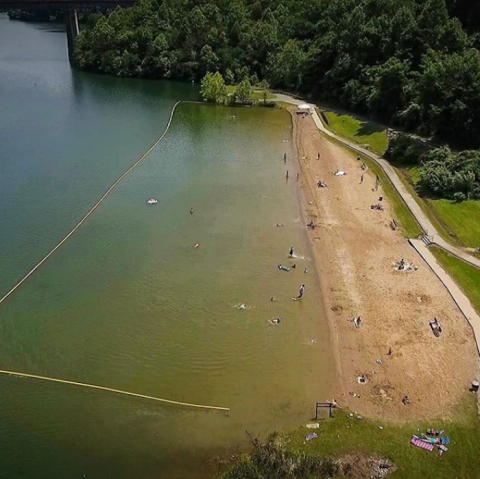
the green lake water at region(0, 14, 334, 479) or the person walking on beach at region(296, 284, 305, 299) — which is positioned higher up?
the person walking on beach at region(296, 284, 305, 299)

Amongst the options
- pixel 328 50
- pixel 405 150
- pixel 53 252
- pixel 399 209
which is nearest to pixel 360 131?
pixel 405 150

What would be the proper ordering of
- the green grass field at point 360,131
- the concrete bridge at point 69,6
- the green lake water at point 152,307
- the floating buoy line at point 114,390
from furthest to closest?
the concrete bridge at point 69,6 < the green grass field at point 360,131 < the floating buoy line at point 114,390 < the green lake water at point 152,307

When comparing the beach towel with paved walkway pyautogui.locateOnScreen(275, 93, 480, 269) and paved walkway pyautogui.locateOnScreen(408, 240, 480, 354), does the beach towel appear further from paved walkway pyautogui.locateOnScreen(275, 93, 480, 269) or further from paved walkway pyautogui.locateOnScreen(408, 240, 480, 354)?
paved walkway pyautogui.locateOnScreen(275, 93, 480, 269)

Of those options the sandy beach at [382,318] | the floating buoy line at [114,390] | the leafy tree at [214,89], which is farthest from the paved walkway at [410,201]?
the floating buoy line at [114,390]

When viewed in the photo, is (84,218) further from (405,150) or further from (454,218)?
(405,150)

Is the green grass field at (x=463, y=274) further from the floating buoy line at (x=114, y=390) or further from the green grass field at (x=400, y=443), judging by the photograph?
the floating buoy line at (x=114, y=390)

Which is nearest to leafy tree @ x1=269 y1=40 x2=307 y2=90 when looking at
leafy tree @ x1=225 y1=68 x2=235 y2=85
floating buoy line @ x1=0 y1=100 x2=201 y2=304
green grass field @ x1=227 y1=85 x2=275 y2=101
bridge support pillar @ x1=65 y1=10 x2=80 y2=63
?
green grass field @ x1=227 y1=85 x2=275 y2=101

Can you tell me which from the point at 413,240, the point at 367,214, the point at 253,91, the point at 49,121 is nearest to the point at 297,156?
the point at 367,214
